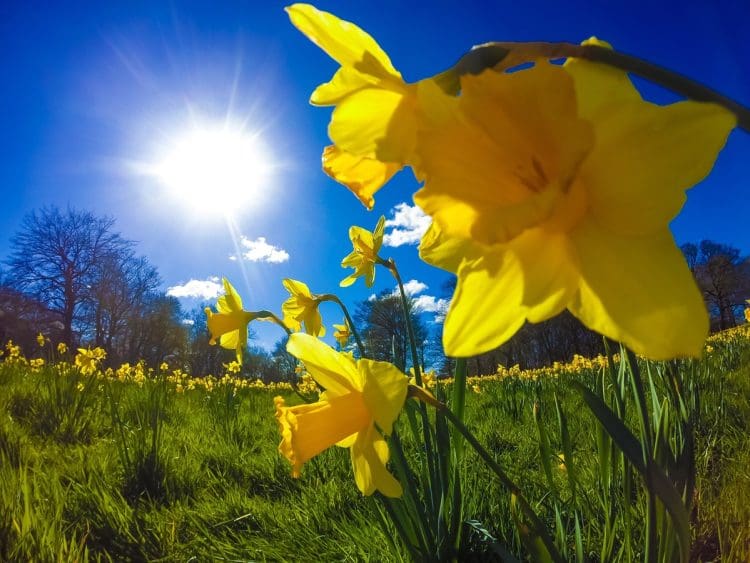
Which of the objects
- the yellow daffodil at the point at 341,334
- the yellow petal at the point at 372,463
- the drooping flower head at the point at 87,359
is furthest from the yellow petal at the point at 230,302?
the drooping flower head at the point at 87,359

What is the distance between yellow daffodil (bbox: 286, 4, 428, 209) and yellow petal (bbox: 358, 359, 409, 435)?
36 cm

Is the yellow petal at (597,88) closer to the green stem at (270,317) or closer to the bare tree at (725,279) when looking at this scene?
the green stem at (270,317)

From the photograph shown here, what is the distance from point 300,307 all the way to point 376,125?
67.3 inches

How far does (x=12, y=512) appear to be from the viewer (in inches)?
66.4

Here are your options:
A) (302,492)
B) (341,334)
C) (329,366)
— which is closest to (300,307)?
(341,334)

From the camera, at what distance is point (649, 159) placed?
486 mm

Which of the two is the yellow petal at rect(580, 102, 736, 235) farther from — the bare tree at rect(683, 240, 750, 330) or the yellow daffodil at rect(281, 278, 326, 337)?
the bare tree at rect(683, 240, 750, 330)

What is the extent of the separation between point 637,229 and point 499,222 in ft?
0.51

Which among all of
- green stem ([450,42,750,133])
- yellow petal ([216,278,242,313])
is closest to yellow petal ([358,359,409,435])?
green stem ([450,42,750,133])

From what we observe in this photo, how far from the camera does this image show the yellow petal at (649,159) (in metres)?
0.47

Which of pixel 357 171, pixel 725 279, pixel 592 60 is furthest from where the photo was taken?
pixel 725 279

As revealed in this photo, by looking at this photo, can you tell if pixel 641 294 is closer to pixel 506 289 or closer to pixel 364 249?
pixel 506 289

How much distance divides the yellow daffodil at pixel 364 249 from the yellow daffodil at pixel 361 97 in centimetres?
166

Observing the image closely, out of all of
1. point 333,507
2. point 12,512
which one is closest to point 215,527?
point 333,507
